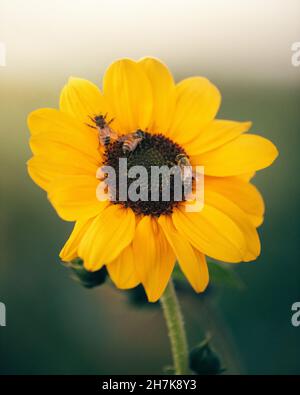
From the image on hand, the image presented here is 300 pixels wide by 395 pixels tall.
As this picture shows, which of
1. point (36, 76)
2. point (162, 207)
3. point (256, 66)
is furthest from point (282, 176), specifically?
point (36, 76)

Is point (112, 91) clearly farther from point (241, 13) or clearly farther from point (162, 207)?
point (241, 13)

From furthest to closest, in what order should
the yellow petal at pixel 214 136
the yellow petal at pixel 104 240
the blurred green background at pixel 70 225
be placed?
1. the blurred green background at pixel 70 225
2. the yellow petal at pixel 214 136
3. the yellow petal at pixel 104 240


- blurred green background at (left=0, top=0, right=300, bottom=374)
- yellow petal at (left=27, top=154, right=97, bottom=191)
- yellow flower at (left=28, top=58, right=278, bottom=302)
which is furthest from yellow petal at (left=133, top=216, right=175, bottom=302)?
blurred green background at (left=0, top=0, right=300, bottom=374)

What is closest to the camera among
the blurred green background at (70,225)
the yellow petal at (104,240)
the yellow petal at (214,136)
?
the yellow petal at (104,240)

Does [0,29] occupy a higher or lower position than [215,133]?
higher

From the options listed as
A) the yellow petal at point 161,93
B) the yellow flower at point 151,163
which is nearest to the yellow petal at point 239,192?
the yellow flower at point 151,163

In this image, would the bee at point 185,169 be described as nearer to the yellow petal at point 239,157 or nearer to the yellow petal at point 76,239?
the yellow petal at point 239,157

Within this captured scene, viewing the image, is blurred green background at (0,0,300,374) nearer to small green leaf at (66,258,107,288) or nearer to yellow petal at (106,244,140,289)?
small green leaf at (66,258,107,288)
